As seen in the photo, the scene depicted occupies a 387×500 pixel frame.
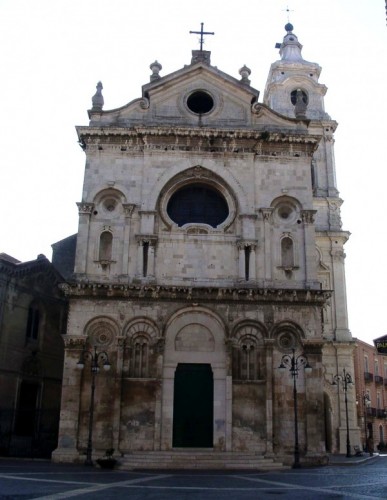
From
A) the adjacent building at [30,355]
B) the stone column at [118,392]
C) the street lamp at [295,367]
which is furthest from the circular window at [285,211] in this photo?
the adjacent building at [30,355]

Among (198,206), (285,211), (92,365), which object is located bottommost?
(92,365)

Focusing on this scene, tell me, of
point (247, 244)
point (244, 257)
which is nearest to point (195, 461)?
point (244, 257)

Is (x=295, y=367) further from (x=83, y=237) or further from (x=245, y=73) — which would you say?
(x=245, y=73)

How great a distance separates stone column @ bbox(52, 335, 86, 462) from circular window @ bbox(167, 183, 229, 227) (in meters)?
7.22

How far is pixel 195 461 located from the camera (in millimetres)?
22688

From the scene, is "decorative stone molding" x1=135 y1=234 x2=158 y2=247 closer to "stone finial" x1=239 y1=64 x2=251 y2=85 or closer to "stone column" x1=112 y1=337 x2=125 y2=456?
"stone column" x1=112 y1=337 x2=125 y2=456

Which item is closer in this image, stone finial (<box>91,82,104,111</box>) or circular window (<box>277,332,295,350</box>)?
circular window (<box>277,332,295,350</box>)

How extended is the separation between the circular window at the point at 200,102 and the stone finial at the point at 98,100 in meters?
4.28

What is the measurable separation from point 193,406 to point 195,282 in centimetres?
523

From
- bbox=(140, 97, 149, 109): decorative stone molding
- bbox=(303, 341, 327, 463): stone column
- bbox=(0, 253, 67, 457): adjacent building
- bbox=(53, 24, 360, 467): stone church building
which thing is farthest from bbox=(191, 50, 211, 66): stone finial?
bbox=(303, 341, 327, 463): stone column

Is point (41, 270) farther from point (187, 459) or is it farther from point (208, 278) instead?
point (187, 459)

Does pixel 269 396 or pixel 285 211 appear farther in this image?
pixel 285 211

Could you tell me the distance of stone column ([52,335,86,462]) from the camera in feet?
78.2

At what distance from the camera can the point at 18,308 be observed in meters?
30.6
